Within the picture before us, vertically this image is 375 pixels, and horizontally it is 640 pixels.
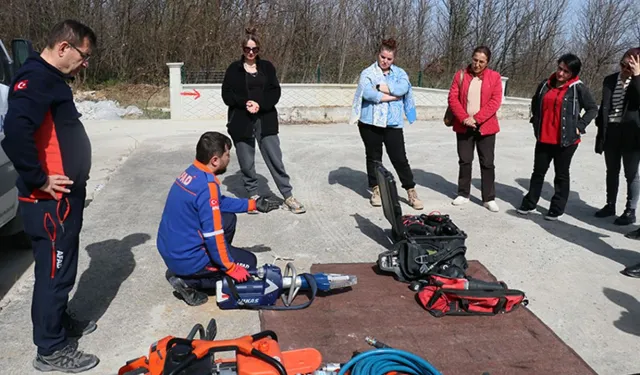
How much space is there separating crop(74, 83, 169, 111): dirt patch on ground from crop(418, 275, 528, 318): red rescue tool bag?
14.6 m

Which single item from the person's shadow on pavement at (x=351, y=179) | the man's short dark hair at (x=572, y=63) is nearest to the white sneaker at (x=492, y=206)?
the person's shadow on pavement at (x=351, y=179)

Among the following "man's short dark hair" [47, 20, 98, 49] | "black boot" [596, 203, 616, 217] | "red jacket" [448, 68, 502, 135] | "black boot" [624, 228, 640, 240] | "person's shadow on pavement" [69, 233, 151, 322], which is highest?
"man's short dark hair" [47, 20, 98, 49]

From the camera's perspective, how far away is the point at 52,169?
308cm

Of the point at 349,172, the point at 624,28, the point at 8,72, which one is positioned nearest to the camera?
the point at 8,72

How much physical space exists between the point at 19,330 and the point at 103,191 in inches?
139

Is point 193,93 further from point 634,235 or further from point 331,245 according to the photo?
point 634,235

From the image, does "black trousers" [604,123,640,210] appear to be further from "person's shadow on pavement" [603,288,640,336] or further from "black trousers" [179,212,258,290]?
"black trousers" [179,212,258,290]

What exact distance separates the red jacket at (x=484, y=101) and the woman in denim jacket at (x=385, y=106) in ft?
1.75

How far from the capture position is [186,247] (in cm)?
384

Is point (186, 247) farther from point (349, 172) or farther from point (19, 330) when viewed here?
point (349, 172)

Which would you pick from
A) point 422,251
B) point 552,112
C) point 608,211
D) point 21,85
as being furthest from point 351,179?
point 21,85

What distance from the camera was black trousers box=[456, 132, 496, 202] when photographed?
646cm

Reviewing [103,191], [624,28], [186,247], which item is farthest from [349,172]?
[624,28]

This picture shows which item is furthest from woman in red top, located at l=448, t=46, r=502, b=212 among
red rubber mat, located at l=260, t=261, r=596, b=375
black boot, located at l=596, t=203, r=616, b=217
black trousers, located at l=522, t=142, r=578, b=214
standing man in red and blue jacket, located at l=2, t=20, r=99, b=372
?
standing man in red and blue jacket, located at l=2, t=20, r=99, b=372
